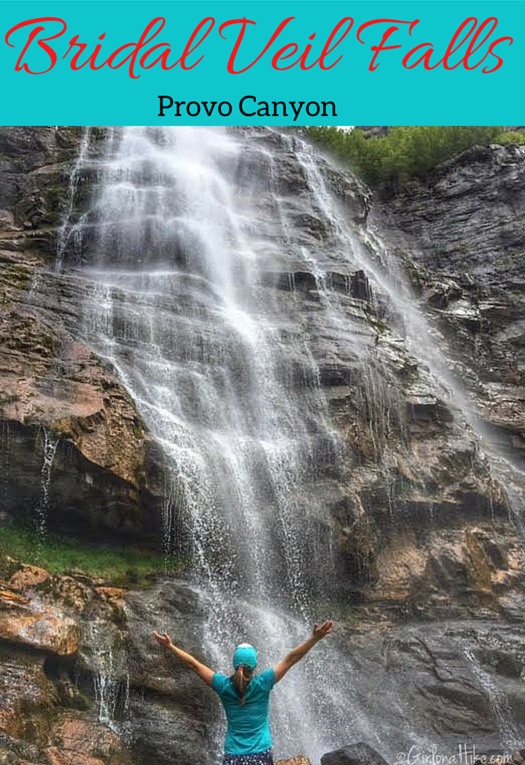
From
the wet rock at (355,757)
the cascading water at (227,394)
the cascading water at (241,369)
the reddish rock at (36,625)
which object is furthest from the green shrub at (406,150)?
the wet rock at (355,757)

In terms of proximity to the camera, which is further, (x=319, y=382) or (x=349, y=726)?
(x=319, y=382)

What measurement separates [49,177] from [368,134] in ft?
60.5

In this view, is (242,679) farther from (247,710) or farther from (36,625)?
(36,625)

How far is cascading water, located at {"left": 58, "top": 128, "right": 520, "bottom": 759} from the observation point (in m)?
11.1

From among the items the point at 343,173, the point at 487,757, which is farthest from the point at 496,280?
the point at 487,757

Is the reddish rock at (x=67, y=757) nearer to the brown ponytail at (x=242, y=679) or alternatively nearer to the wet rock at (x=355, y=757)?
the wet rock at (x=355, y=757)

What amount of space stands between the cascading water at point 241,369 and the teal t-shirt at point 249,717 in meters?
4.34

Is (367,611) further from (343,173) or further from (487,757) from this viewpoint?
(343,173)

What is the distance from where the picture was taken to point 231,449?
1290cm

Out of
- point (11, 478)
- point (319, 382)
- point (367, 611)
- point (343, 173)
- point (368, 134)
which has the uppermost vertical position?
point (368, 134)

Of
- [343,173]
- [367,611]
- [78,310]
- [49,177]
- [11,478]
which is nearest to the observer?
[11,478]

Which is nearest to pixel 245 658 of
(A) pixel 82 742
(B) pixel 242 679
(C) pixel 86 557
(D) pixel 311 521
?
(B) pixel 242 679

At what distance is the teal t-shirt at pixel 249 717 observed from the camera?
192 inches

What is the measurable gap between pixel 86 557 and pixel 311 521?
3.86 m
